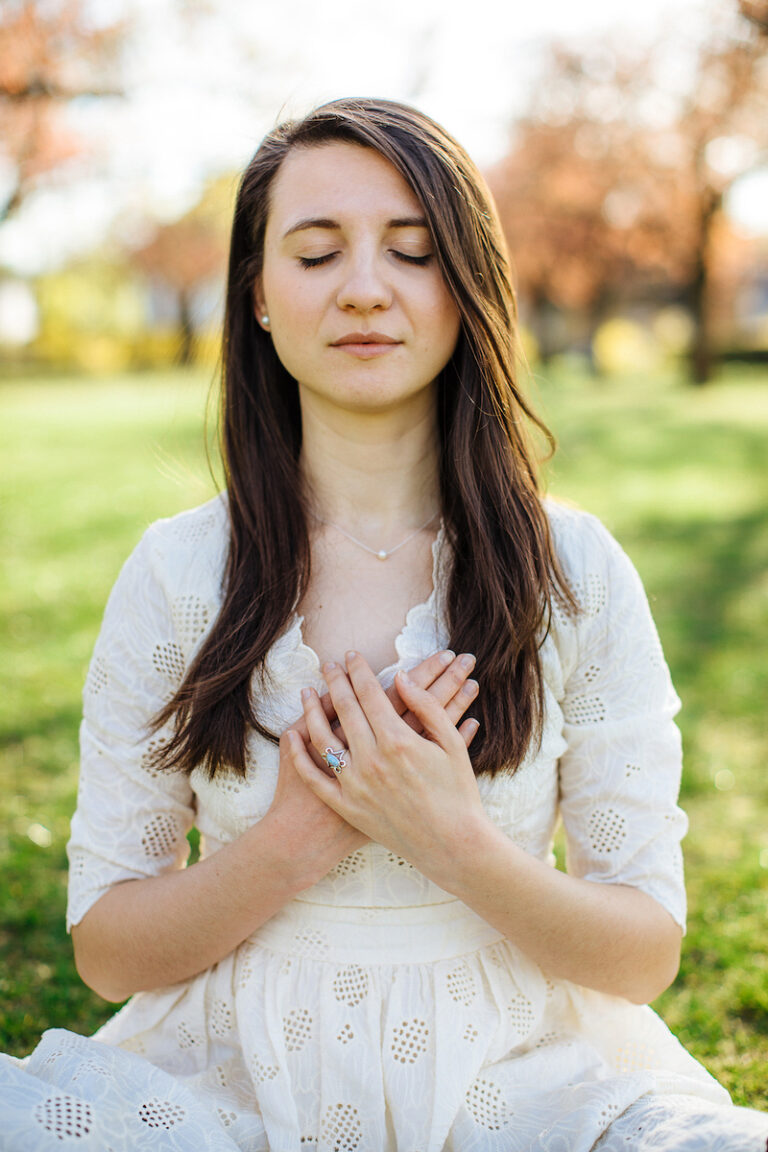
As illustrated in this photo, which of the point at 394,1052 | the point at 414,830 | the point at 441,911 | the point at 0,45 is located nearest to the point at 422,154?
the point at 414,830

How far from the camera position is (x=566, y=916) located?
174cm

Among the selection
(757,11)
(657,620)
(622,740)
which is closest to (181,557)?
(622,740)

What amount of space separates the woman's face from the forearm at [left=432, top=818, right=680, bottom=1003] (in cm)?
83

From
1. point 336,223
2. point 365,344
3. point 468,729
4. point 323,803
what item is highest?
point 336,223

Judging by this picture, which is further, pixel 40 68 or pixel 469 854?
pixel 40 68

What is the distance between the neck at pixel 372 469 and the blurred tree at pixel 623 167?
1430cm

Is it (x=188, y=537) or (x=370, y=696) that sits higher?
(x=188, y=537)

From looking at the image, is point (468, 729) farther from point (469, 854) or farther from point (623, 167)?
point (623, 167)

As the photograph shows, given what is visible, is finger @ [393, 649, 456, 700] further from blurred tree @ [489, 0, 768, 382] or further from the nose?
blurred tree @ [489, 0, 768, 382]

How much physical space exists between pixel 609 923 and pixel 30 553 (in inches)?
284

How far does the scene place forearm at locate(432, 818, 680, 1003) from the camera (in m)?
1.65

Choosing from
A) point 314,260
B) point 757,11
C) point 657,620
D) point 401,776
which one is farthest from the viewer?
point 657,620

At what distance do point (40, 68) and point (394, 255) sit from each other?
16.9 feet

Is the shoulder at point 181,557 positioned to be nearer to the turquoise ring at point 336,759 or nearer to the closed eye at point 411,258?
the turquoise ring at point 336,759
